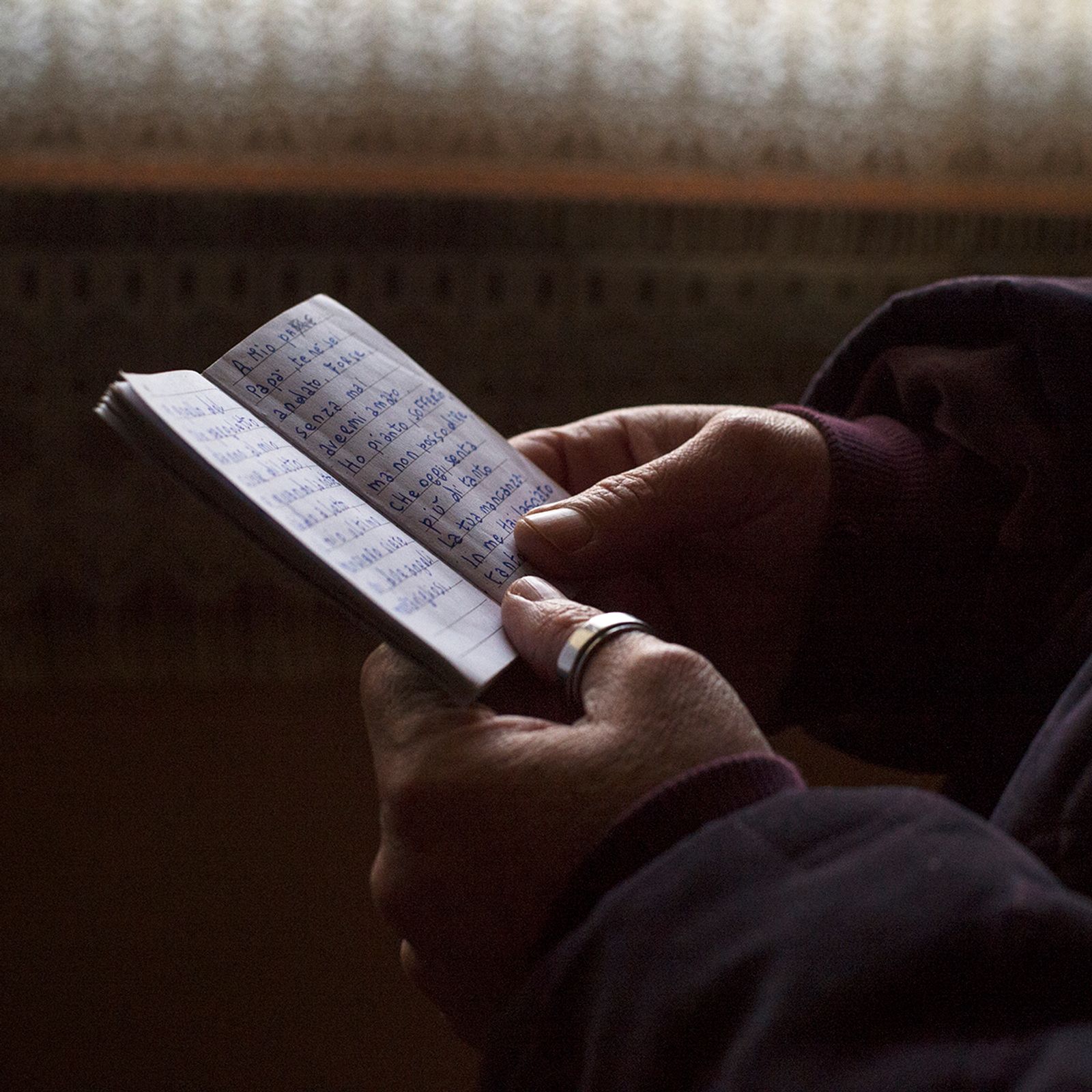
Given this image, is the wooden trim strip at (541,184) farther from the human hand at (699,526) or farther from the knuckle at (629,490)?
the knuckle at (629,490)

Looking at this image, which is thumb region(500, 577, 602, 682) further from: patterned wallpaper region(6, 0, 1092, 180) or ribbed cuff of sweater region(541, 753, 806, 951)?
patterned wallpaper region(6, 0, 1092, 180)

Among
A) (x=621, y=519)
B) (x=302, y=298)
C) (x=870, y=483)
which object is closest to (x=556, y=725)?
(x=621, y=519)

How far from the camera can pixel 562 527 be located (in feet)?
1.52

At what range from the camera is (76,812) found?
80 cm

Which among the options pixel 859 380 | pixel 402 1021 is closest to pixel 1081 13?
pixel 859 380

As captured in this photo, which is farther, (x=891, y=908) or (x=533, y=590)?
(x=533, y=590)

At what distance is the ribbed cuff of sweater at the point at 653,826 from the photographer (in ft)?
1.05

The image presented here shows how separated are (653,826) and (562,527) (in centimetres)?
18

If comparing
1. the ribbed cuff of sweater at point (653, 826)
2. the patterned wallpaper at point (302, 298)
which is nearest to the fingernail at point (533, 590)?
the ribbed cuff of sweater at point (653, 826)

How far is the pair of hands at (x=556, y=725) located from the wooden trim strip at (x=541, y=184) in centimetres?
26

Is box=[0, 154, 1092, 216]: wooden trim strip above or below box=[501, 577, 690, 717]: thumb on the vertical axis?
above

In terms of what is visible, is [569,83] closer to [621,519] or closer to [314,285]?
[314,285]

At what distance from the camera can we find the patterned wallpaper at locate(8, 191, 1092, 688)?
0.72 meters

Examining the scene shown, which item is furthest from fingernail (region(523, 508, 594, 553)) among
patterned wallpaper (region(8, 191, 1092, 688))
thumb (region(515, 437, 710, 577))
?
patterned wallpaper (region(8, 191, 1092, 688))
